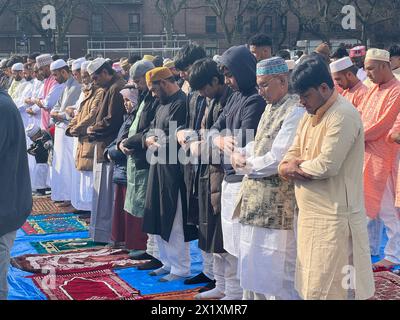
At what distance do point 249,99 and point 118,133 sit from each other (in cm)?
255

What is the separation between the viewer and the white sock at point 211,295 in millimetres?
5042

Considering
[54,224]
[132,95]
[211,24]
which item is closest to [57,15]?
[211,24]

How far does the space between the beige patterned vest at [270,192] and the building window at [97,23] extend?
46.3m

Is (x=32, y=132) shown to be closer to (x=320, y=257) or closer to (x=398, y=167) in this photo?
(x=398, y=167)

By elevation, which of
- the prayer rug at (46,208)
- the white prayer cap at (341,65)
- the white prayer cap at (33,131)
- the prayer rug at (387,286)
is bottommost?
the prayer rug at (46,208)

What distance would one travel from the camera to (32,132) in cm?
963

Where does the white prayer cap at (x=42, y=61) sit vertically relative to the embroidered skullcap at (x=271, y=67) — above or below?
above

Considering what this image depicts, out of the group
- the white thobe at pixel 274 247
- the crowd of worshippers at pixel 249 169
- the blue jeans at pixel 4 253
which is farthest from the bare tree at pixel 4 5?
the white thobe at pixel 274 247

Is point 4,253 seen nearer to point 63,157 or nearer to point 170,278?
point 170,278

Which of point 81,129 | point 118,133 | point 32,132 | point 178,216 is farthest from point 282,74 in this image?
point 32,132

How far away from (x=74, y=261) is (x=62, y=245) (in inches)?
28.8

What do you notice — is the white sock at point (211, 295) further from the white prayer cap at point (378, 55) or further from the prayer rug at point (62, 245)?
the white prayer cap at point (378, 55)

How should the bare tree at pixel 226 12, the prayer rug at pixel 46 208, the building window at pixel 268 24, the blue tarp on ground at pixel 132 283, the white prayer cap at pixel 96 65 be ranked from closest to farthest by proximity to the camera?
1. the blue tarp on ground at pixel 132 283
2. the white prayer cap at pixel 96 65
3. the prayer rug at pixel 46 208
4. the bare tree at pixel 226 12
5. the building window at pixel 268 24

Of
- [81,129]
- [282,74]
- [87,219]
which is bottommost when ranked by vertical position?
[87,219]
